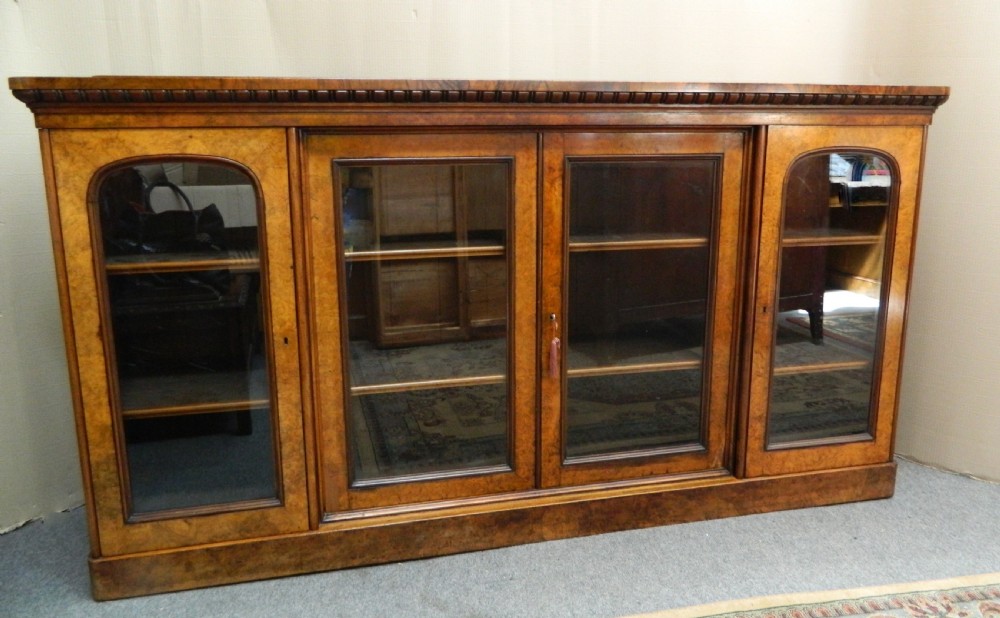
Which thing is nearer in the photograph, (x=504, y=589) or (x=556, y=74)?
(x=504, y=589)

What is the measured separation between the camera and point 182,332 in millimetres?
1557

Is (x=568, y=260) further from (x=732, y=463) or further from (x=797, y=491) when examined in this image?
(x=797, y=491)

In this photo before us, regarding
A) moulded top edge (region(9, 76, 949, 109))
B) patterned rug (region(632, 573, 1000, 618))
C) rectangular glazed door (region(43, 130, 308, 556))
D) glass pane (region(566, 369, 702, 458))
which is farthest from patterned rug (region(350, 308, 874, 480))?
moulded top edge (region(9, 76, 949, 109))

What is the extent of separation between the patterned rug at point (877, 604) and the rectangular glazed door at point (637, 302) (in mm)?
383

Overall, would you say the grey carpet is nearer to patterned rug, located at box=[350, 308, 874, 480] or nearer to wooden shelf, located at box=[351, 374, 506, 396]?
patterned rug, located at box=[350, 308, 874, 480]

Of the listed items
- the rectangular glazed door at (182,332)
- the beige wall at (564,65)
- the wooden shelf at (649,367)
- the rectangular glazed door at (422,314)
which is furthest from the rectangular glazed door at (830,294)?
the rectangular glazed door at (182,332)

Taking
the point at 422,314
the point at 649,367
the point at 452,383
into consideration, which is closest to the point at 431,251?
the point at 422,314

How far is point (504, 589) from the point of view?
160cm

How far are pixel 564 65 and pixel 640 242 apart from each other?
64cm

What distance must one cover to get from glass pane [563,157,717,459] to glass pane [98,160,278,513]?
729 millimetres

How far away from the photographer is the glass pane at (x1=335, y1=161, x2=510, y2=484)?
5.21 ft

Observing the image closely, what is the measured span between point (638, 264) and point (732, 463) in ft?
1.93

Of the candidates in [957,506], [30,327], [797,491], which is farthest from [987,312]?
[30,327]

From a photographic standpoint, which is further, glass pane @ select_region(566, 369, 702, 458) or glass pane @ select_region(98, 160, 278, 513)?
glass pane @ select_region(566, 369, 702, 458)
